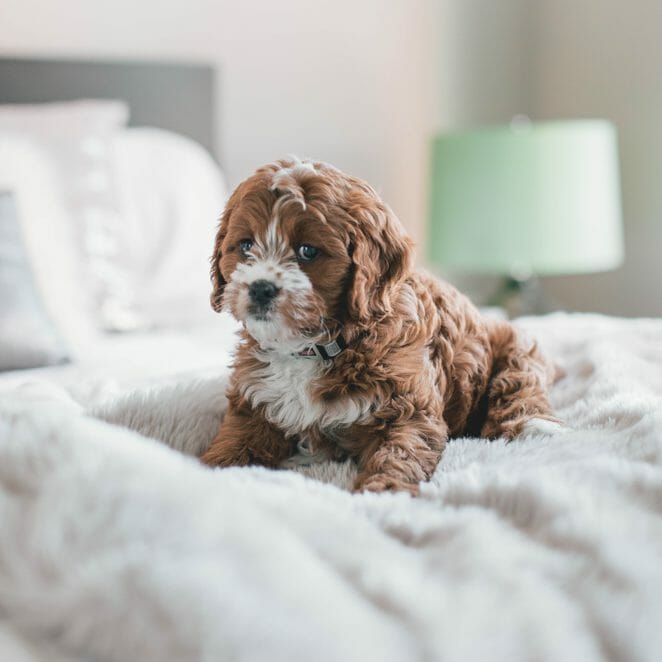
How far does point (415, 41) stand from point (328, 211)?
8.83 ft

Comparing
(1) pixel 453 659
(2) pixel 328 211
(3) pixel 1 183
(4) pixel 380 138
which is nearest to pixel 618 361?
(2) pixel 328 211

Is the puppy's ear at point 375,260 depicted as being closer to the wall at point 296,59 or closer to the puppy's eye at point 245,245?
the puppy's eye at point 245,245

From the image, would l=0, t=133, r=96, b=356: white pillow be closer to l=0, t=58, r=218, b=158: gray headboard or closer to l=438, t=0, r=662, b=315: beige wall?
l=0, t=58, r=218, b=158: gray headboard

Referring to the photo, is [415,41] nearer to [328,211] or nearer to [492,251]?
[492,251]

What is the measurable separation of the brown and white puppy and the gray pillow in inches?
29.6

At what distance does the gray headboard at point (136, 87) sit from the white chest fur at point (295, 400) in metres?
1.86

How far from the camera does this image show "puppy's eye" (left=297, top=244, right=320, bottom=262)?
1189mm

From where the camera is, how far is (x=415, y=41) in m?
3.63

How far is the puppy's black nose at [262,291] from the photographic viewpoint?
1.16 m

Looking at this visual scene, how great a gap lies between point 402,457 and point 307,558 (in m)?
0.38

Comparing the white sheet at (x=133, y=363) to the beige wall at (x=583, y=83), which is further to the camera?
the beige wall at (x=583, y=83)

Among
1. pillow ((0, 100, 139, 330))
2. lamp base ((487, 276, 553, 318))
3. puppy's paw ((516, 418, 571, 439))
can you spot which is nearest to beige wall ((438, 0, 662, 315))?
lamp base ((487, 276, 553, 318))

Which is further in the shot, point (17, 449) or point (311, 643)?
point (17, 449)

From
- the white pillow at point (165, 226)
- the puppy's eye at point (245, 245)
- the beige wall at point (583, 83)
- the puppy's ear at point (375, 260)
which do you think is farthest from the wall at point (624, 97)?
the puppy's eye at point (245, 245)
